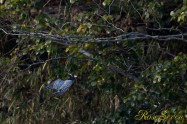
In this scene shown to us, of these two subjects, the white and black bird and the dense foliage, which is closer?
the dense foliage

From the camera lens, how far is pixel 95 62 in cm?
429

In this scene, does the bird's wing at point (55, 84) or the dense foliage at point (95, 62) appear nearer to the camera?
the dense foliage at point (95, 62)

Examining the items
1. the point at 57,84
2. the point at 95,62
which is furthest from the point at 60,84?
the point at 95,62

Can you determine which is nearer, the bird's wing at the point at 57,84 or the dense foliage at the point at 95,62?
the dense foliage at the point at 95,62

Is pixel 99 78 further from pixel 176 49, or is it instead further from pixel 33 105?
pixel 33 105

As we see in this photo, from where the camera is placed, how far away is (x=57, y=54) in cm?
477

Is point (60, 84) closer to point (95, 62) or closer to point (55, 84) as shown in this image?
Result: point (55, 84)

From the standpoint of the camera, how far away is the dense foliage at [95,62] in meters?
4.09

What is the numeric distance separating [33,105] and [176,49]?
164 centimetres

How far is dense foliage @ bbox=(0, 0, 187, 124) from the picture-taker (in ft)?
13.4

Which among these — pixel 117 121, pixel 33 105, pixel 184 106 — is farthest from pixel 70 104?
pixel 184 106

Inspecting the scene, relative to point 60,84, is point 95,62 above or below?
above

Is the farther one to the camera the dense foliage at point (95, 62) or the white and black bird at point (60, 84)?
the white and black bird at point (60, 84)

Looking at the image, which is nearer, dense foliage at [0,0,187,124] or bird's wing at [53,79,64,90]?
dense foliage at [0,0,187,124]
